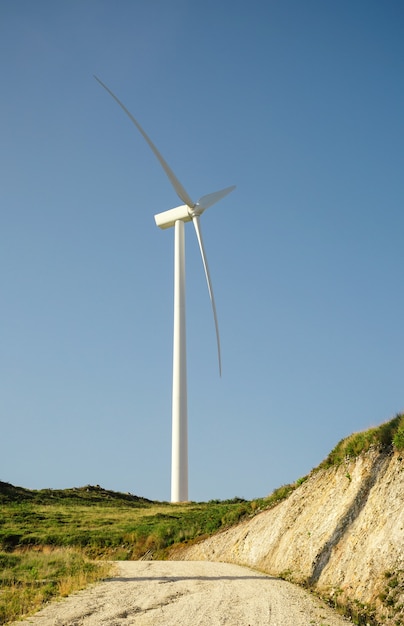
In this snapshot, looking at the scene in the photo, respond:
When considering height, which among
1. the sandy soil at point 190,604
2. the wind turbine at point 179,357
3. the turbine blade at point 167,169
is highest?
the turbine blade at point 167,169

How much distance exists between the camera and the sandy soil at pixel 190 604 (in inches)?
600

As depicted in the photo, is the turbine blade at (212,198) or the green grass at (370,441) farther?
the turbine blade at (212,198)

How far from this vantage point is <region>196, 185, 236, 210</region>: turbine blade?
77.6 meters

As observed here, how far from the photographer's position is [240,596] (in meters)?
18.8

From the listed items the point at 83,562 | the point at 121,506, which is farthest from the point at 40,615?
the point at 121,506

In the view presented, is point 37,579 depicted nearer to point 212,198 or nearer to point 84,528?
point 84,528

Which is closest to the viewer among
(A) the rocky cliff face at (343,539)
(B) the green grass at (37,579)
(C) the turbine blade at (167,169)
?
(B) the green grass at (37,579)

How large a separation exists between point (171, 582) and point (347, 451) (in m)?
11.3

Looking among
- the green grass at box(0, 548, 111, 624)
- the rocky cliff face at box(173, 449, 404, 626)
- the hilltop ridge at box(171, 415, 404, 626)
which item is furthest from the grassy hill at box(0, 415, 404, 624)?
the rocky cliff face at box(173, 449, 404, 626)

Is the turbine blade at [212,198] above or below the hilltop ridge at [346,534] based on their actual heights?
above

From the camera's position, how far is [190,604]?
17438mm

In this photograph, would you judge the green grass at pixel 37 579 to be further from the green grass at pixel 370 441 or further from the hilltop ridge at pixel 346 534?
the green grass at pixel 370 441

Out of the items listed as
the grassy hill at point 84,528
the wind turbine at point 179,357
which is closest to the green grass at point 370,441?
the grassy hill at point 84,528

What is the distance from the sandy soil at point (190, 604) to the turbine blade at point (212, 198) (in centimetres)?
5934
